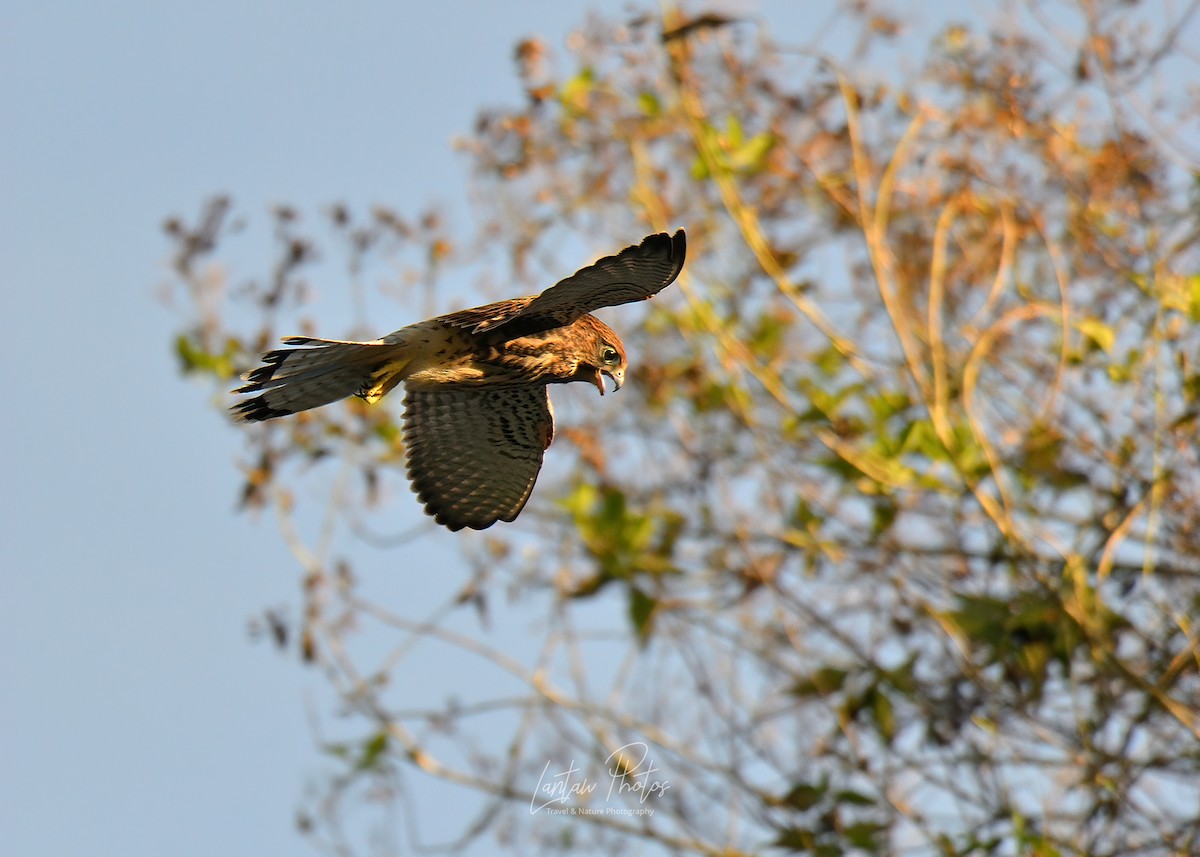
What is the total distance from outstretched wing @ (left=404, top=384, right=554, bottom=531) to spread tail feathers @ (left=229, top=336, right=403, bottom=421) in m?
0.59

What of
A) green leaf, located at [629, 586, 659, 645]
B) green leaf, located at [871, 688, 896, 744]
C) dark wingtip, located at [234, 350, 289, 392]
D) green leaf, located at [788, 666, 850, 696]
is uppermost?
dark wingtip, located at [234, 350, 289, 392]

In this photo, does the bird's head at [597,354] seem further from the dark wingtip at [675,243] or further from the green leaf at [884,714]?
the green leaf at [884,714]

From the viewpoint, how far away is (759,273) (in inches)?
320

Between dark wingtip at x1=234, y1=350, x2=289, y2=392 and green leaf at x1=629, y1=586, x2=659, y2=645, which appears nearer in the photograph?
dark wingtip at x1=234, y1=350, x2=289, y2=392

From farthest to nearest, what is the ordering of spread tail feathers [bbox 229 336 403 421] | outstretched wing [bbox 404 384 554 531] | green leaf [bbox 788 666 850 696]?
green leaf [bbox 788 666 850 696] < outstretched wing [bbox 404 384 554 531] < spread tail feathers [bbox 229 336 403 421]

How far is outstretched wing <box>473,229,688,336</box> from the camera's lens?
17.4ft

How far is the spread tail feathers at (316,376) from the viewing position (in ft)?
19.4

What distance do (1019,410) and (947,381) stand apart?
668mm

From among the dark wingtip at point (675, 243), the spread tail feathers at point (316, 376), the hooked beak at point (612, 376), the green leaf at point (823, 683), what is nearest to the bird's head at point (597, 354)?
the hooked beak at point (612, 376)

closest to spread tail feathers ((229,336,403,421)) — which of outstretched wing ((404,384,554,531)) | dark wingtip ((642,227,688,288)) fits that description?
outstretched wing ((404,384,554,531))

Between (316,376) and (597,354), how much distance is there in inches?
36.6

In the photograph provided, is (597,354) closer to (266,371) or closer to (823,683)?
(266,371)

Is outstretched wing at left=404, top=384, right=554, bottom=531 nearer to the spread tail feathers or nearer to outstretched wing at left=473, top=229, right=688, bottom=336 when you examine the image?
the spread tail feathers

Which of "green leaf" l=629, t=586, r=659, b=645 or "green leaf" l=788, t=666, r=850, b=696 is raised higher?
"green leaf" l=629, t=586, r=659, b=645
